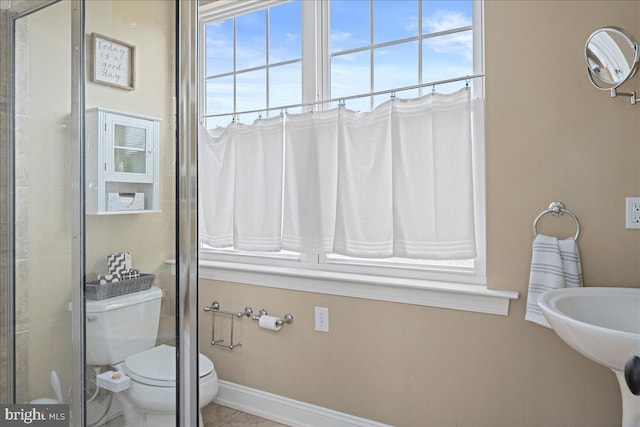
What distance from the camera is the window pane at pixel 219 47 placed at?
2670 mm

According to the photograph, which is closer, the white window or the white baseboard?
the white window

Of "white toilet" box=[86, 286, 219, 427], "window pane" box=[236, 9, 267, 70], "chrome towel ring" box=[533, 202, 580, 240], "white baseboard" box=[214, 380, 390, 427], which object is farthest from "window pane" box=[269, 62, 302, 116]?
"white toilet" box=[86, 286, 219, 427]

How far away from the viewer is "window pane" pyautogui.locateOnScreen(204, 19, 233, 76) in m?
2.67

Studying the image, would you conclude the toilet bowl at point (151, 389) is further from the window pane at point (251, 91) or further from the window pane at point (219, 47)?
the window pane at point (219, 47)

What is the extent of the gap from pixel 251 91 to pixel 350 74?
2.14ft

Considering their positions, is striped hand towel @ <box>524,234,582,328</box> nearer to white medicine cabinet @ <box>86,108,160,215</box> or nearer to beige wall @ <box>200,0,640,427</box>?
beige wall @ <box>200,0,640,427</box>

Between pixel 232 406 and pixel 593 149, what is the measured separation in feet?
7.23

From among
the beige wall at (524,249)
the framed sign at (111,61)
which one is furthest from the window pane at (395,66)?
the framed sign at (111,61)

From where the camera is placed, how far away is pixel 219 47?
2.71 m

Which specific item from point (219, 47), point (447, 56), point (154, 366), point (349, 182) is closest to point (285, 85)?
point (219, 47)

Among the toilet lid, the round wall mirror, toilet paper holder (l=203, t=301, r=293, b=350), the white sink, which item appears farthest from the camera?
toilet paper holder (l=203, t=301, r=293, b=350)

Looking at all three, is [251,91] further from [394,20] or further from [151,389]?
[151,389]

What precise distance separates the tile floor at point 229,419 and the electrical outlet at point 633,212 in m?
1.84

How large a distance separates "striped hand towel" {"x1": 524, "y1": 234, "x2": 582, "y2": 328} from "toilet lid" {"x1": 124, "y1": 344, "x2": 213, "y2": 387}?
1292mm
